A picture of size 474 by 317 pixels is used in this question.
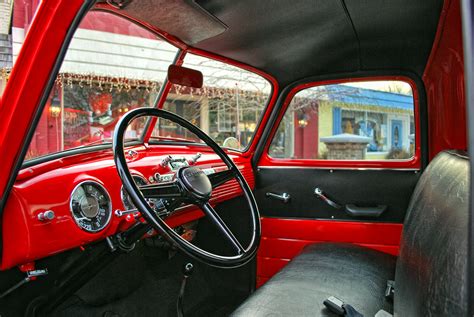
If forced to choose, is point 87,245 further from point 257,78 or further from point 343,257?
point 257,78

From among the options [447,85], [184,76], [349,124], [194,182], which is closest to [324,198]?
[349,124]

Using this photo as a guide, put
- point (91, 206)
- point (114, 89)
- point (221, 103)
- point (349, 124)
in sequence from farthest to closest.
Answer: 1. point (349, 124)
2. point (221, 103)
3. point (114, 89)
4. point (91, 206)

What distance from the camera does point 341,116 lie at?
290 cm

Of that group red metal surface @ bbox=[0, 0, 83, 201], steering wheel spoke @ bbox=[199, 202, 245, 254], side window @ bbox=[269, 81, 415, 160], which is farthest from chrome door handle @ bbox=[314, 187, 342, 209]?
red metal surface @ bbox=[0, 0, 83, 201]

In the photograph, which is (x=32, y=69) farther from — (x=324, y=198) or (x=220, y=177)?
(x=324, y=198)

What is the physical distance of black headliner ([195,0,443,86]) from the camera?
1.78 metres

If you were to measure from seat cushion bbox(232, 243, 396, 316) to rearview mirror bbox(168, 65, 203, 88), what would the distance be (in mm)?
1140

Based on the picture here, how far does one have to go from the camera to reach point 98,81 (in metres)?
1.69

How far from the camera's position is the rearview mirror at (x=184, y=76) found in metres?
2.13

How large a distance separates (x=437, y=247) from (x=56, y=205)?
3.96ft

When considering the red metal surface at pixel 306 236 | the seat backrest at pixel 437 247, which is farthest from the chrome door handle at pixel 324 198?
the seat backrest at pixel 437 247

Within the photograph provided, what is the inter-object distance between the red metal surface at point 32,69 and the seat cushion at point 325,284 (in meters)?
1.01

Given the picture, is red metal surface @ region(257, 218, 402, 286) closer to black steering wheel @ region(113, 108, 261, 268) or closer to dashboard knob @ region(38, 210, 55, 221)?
black steering wheel @ region(113, 108, 261, 268)

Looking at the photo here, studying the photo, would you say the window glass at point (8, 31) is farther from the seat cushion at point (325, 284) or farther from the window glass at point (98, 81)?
the seat cushion at point (325, 284)
